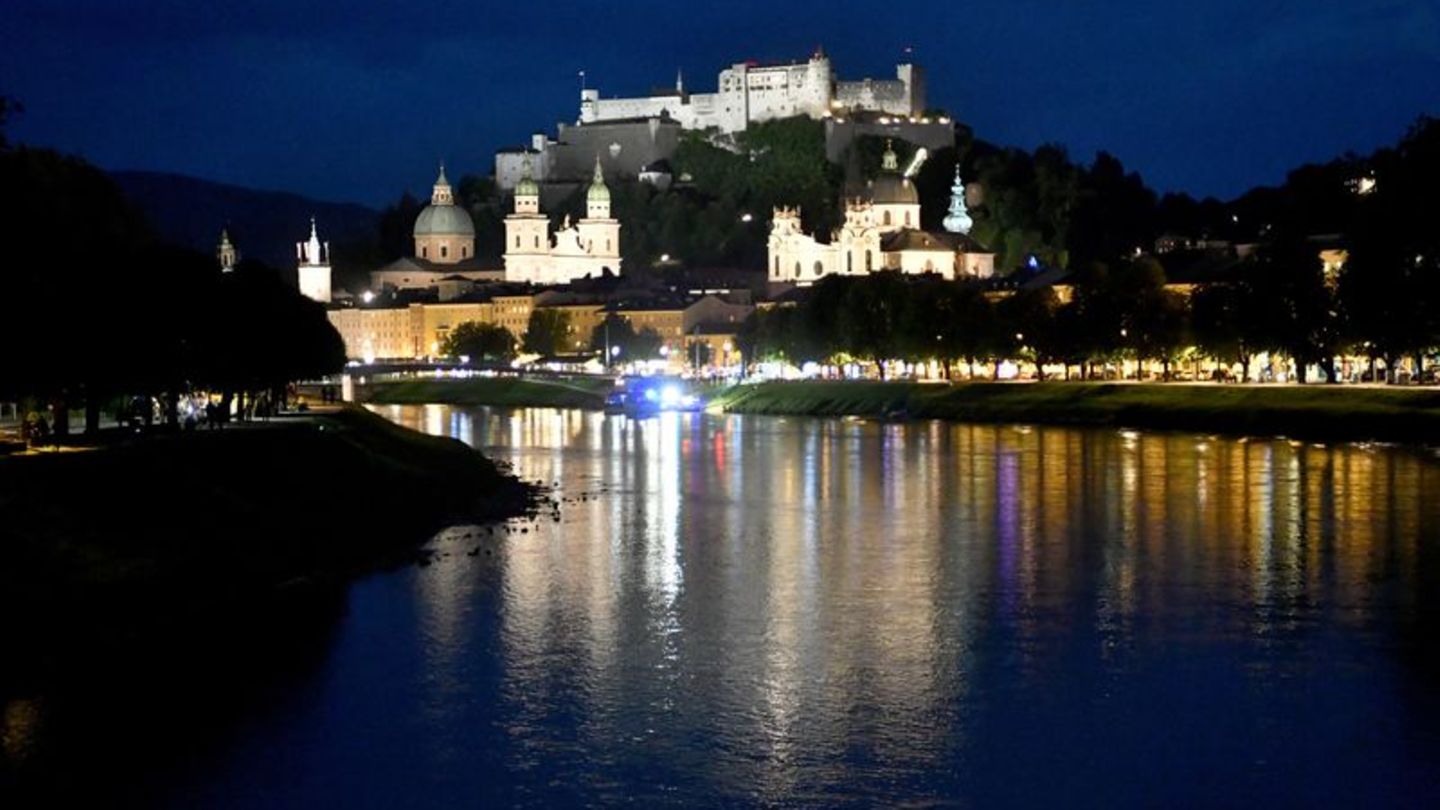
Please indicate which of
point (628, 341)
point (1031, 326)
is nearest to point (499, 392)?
point (628, 341)

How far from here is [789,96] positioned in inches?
6934

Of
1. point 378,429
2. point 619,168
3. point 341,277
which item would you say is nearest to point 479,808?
point 378,429

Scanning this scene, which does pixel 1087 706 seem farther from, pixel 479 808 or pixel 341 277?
pixel 341 277

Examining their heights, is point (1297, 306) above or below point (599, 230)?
below

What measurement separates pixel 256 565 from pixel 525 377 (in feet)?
333

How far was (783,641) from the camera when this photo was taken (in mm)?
27125

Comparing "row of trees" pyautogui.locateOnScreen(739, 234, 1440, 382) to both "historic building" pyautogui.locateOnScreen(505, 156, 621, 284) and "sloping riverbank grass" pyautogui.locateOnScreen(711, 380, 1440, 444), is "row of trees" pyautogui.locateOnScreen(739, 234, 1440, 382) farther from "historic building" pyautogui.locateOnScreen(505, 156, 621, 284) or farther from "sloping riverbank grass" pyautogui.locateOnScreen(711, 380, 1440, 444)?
"historic building" pyautogui.locateOnScreen(505, 156, 621, 284)

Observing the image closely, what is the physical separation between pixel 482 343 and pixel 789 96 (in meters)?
37.8

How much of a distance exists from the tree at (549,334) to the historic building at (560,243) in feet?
82.9

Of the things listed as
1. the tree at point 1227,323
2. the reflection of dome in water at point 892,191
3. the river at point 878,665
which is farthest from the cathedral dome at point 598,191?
the river at point 878,665

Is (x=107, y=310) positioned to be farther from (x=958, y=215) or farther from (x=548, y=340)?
(x=958, y=215)

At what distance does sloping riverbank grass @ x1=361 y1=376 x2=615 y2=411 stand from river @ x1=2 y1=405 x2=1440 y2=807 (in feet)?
263

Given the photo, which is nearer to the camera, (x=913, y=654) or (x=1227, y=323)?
(x=913, y=654)

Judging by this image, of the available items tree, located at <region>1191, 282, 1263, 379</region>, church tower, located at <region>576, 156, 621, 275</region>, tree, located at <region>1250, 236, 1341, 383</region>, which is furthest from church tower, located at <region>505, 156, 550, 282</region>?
tree, located at <region>1250, 236, 1341, 383</region>
